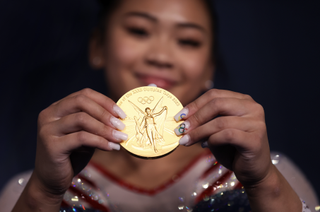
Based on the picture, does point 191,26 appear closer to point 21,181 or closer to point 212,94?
point 212,94

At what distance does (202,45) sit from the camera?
6.16 ft

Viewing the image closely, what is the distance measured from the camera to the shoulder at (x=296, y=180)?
64.5 inches

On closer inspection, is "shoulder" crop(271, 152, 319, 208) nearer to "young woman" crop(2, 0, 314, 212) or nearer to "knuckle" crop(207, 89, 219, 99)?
"young woman" crop(2, 0, 314, 212)

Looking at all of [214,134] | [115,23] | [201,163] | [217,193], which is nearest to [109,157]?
[201,163]

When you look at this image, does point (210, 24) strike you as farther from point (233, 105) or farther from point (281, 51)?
point (233, 105)

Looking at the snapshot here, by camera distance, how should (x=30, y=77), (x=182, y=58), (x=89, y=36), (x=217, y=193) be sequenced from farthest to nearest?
(x=30, y=77)
(x=89, y=36)
(x=182, y=58)
(x=217, y=193)

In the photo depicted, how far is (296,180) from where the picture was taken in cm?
173

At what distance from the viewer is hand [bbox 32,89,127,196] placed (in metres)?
1.00

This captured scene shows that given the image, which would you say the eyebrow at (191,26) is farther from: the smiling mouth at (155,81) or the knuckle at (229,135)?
the knuckle at (229,135)

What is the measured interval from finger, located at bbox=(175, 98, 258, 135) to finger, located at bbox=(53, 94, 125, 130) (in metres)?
0.31

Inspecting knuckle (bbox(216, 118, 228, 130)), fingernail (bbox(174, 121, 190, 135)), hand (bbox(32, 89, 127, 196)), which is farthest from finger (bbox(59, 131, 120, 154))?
knuckle (bbox(216, 118, 228, 130))

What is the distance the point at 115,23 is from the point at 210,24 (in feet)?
2.34

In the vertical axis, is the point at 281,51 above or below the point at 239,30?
below

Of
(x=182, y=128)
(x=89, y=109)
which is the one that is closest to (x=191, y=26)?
(x=182, y=128)
